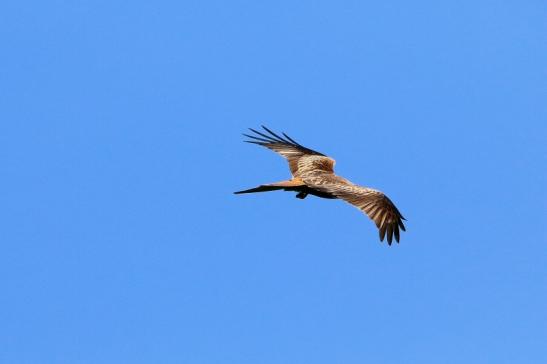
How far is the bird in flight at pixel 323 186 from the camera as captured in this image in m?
25.6

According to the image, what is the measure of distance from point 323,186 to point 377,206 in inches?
84.9

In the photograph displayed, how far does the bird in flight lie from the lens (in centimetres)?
2564

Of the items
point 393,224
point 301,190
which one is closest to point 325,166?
point 301,190

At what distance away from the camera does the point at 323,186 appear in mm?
27656

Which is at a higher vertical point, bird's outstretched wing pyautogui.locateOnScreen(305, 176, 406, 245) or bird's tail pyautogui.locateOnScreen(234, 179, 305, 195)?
bird's tail pyautogui.locateOnScreen(234, 179, 305, 195)

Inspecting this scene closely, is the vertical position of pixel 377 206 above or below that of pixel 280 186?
below

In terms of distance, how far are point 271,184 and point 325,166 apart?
3.27m

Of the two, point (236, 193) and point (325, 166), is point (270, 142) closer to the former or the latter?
point (325, 166)

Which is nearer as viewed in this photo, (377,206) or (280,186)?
(377,206)

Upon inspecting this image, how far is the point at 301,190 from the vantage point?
28203mm

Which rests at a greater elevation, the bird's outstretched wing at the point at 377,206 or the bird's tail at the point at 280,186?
the bird's tail at the point at 280,186

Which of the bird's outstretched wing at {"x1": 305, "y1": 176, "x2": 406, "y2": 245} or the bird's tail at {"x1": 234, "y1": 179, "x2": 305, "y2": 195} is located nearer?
the bird's outstretched wing at {"x1": 305, "y1": 176, "x2": 406, "y2": 245}

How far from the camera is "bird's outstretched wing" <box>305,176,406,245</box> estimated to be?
83.6 feet

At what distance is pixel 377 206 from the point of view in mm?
25875
